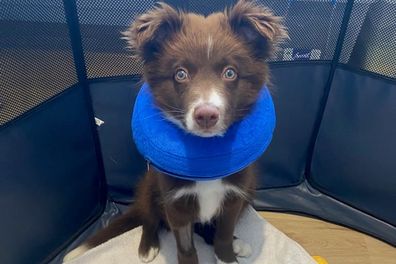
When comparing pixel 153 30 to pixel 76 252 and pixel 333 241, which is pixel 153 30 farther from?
pixel 333 241

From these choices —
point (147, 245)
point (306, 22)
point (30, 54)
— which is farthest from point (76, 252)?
point (306, 22)

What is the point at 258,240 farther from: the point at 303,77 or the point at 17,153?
the point at 17,153

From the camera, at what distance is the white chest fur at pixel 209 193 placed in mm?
1366

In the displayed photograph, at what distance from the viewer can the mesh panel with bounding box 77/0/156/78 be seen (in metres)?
1.59

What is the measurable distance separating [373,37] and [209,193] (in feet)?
2.92

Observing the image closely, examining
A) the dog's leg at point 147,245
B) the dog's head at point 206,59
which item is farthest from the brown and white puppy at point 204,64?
the dog's leg at point 147,245

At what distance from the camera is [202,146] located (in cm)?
125

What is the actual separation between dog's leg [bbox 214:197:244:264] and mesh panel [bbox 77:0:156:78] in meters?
0.65

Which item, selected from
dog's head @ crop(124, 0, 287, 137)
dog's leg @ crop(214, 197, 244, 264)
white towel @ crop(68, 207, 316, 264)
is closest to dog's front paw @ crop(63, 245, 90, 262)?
white towel @ crop(68, 207, 316, 264)

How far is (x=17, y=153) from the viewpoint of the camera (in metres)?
1.56

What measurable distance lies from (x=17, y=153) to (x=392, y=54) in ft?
4.65

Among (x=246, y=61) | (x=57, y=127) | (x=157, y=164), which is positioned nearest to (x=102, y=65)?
(x=57, y=127)

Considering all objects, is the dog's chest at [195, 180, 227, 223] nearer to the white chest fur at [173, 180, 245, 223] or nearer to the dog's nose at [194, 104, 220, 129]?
the white chest fur at [173, 180, 245, 223]

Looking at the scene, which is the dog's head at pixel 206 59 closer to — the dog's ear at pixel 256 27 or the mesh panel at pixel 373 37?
the dog's ear at pixel 256 27
